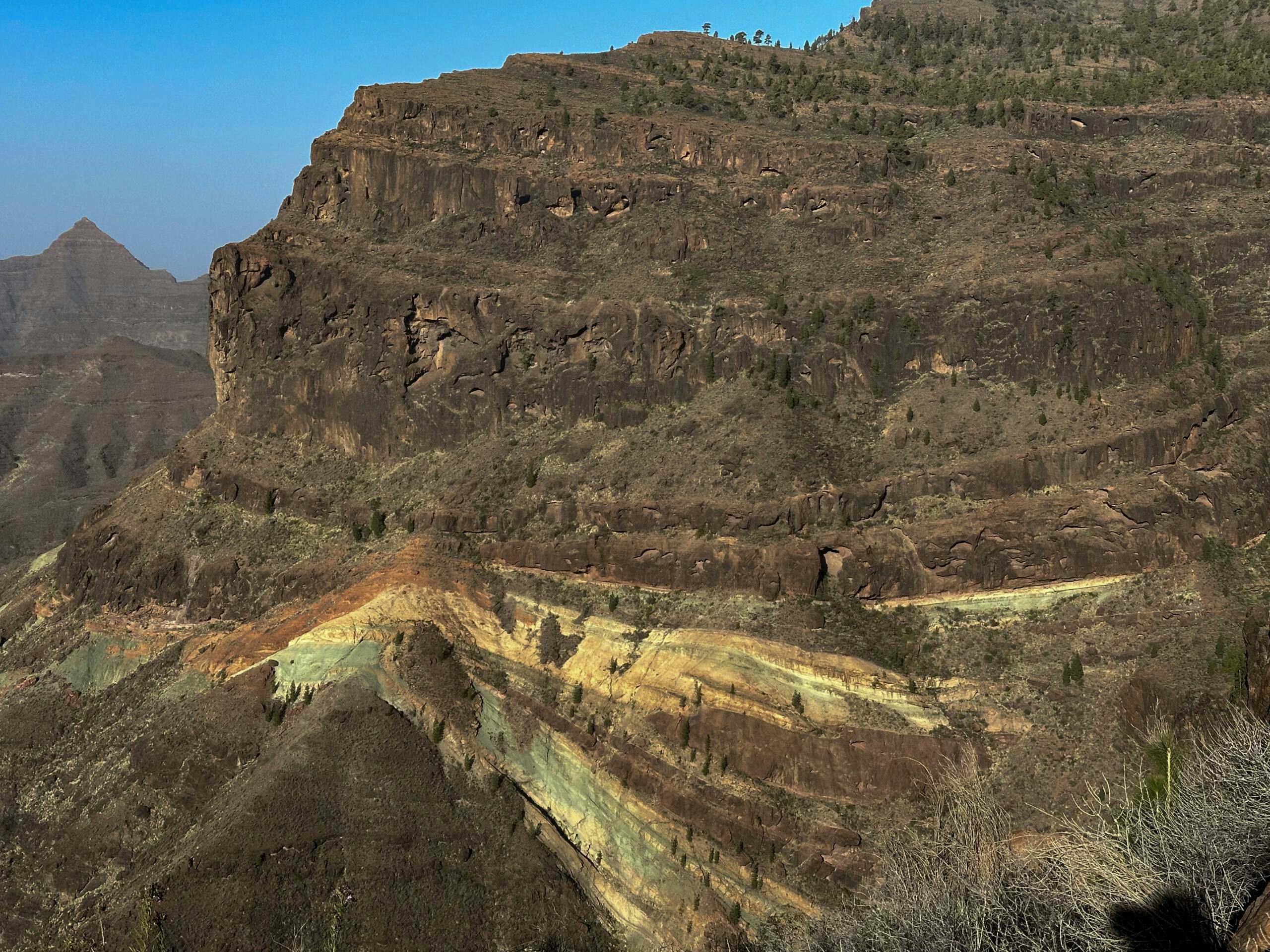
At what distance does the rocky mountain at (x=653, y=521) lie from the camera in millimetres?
65750

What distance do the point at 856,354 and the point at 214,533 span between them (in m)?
52.0

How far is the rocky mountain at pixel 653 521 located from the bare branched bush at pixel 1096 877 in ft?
17.1

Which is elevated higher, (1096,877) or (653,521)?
(653,521)

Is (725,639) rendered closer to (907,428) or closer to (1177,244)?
(907,428)

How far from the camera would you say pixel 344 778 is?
66438 mm

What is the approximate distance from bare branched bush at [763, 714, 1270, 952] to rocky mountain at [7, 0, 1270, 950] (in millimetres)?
5206

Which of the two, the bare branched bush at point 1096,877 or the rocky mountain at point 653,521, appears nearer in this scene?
the bare branched bush at point 1096,877

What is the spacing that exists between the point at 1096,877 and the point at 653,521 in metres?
38.2

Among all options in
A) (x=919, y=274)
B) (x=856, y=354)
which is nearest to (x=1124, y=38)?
(x=919, y=274)

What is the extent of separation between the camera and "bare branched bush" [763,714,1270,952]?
46438mm

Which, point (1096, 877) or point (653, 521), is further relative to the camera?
point (653, 521)

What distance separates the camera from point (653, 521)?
81312 millimetres

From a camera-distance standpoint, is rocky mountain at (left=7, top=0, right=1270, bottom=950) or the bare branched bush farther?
rocky mountain at (left=7, top=0, right=1270, bottom=950)

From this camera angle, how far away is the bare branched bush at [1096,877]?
46438 mm
